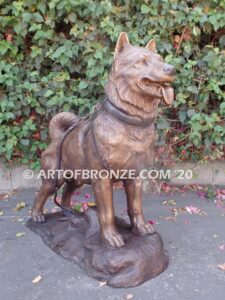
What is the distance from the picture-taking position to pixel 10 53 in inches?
131

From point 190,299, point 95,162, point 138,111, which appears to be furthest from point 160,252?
point 138,111

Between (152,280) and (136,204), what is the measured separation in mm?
423

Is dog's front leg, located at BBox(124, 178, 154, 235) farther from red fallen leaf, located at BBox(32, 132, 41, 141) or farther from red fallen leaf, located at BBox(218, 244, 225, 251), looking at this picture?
red fallen leaf, located at BBox(32, 132, 41, 141)

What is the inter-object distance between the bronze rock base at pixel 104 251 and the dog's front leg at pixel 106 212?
0.05 metres

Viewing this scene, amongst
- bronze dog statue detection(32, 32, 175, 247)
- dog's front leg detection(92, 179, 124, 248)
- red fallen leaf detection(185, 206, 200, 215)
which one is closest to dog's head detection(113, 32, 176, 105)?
bronze dog statue detection(32, 32, 175, 247)

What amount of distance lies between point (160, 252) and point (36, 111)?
1.86 m

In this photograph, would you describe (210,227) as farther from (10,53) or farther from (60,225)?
(10,53)

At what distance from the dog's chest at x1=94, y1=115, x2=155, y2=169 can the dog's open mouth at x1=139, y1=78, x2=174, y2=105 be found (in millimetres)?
220

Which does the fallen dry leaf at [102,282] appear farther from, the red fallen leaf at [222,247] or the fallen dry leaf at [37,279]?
the red fallen leaf at [222,247]

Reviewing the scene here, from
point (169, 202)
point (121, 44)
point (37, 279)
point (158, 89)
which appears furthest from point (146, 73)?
point (169, 202)

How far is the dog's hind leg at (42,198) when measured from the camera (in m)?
2.44

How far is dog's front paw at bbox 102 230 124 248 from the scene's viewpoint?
2.06m

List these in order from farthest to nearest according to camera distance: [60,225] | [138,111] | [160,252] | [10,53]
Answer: [10,53] → [60,225] → [160,252] → [138,111]

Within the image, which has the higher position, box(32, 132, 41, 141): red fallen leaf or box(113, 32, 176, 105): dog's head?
box(113, 32, 176, 105): dog's head
